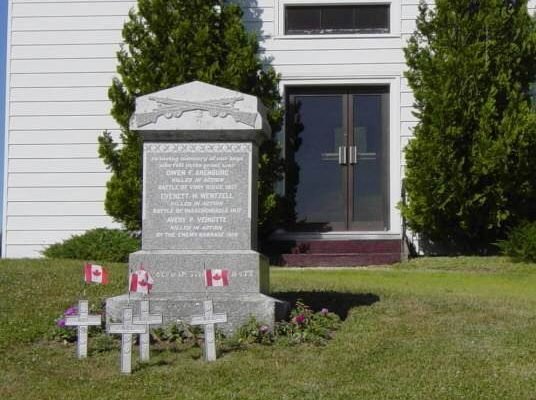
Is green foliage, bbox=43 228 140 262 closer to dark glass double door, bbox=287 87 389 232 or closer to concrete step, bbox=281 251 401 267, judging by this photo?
concrete step, bbox=281 251 401 267

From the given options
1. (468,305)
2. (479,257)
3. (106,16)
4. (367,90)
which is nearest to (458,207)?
(479,257)

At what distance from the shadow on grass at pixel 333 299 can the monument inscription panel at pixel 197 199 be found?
1194 millimetres

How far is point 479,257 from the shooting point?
563 inches

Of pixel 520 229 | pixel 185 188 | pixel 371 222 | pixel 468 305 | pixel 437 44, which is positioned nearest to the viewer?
pixel 185 188

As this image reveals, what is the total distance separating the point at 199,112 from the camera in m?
7.79

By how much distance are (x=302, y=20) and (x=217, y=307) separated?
9.88 meters

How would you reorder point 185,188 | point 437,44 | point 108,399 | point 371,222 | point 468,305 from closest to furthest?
point 108,399
point 185,188
point 468,305
point 437,44
point 371,222

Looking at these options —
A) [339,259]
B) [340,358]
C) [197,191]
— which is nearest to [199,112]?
[197,191]

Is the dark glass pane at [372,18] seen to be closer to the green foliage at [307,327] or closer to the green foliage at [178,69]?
the green foliage at [178,69]

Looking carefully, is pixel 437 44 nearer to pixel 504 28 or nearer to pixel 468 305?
pixel 504 28

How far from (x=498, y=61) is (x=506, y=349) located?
864 centimetres

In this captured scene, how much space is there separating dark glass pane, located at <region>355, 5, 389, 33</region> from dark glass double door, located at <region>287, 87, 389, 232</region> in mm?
1141

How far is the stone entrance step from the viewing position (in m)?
14.7

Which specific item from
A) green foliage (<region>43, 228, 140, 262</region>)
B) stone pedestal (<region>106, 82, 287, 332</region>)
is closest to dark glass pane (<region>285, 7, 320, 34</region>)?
green foliage (<region>43, 228, 140, 262</region>)
